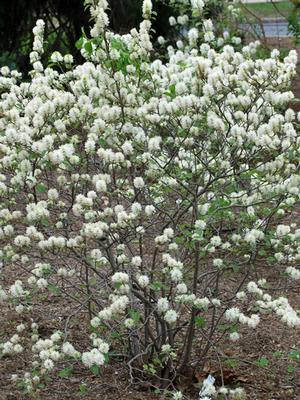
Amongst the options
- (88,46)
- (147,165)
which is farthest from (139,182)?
(88,46)

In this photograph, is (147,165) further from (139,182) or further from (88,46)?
(88,46)

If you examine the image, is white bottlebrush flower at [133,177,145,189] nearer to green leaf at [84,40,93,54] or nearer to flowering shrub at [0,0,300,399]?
flowering shrub at [0,0,300,399]

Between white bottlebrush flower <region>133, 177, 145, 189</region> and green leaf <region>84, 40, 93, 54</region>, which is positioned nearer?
white bottlebrush flower <region>133, 177, 145, 189</region>

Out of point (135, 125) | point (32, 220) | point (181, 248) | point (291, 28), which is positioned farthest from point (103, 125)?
point (291, 28)

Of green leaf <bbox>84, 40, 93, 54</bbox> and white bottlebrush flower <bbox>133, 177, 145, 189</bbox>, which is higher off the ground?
green leaf <bbox>84, 40, 93, 54</bbox>

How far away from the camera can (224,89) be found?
3625mm

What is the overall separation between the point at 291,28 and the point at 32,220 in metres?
7.40

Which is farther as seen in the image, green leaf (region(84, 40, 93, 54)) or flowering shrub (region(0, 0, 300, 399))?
green leaf (region(84, 40, 93, 54))

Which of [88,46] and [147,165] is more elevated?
[88,46]

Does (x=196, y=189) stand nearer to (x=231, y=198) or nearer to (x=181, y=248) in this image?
(x=231, y=198)

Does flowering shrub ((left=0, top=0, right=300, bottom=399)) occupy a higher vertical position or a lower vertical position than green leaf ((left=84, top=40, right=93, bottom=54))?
lower

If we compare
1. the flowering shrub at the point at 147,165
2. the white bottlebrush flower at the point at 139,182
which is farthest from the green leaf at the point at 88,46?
the white bottlebrush flower at the point at 139,182

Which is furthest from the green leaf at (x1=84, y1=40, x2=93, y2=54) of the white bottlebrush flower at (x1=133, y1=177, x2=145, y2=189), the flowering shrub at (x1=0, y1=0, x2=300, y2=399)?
the white bottlebrush flower at (x1=133, y1=177, x2=145, y2=189)

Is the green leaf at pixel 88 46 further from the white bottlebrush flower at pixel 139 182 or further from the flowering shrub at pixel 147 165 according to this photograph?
the white bottlebrush flower at pixel 139 182
